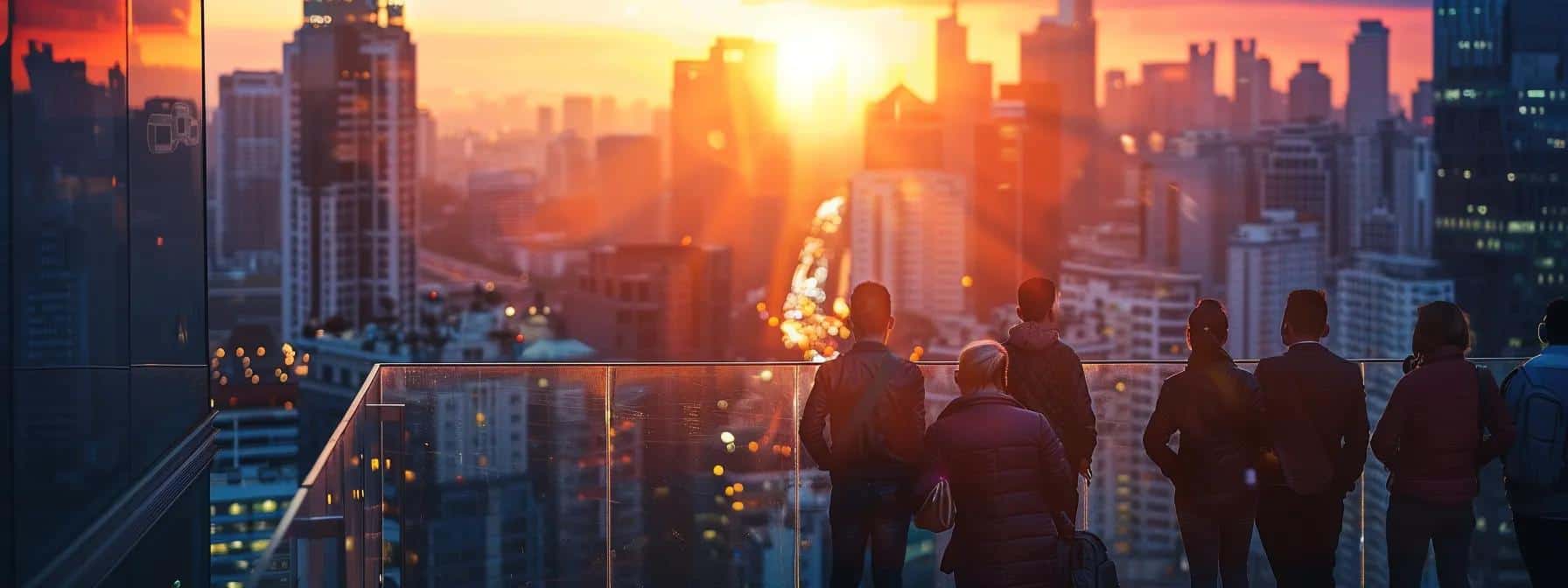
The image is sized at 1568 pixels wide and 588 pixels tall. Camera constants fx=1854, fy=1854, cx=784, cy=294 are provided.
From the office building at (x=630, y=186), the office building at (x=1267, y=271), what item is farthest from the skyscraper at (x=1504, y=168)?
the office building at (x=630, y=186)

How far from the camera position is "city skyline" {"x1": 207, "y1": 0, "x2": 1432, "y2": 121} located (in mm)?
90562

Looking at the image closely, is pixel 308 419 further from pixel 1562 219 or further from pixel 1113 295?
pixel 1562 219

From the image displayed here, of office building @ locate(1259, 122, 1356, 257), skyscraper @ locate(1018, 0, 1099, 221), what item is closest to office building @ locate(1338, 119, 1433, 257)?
office building @ locate(1259, 122, 1356, 257)

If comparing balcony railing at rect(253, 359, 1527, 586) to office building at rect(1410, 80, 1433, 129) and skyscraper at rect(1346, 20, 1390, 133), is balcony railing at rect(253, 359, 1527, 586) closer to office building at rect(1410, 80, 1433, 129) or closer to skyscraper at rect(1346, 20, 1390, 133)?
office building at rect(1410, 80, 1433, 129)

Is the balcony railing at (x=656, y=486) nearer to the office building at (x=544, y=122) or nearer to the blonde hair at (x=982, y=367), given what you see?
the blonde hair at (x=982, y=367)

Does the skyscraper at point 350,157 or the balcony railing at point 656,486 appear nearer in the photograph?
the balcony railing at point 656,486

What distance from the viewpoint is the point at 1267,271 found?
272 ft

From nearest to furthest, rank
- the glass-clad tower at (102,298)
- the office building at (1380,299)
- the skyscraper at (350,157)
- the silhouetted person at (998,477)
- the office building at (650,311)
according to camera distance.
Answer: the glass-clad tower at (102,298)
the silhouetted person at (998,477)
the office building at (1380,299)
the office building at (650,311)
the skyscraper at (350,157)

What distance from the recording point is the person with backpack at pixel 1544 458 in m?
4.03

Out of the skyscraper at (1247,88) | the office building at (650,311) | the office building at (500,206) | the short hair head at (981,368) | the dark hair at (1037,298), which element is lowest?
the office building at (650,311)

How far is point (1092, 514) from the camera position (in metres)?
5.19

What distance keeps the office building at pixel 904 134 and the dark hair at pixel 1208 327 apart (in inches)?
3447

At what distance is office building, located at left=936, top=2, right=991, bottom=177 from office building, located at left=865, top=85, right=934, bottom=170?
0.25 metres

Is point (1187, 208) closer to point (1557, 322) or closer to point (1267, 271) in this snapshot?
point (1267, 271)
